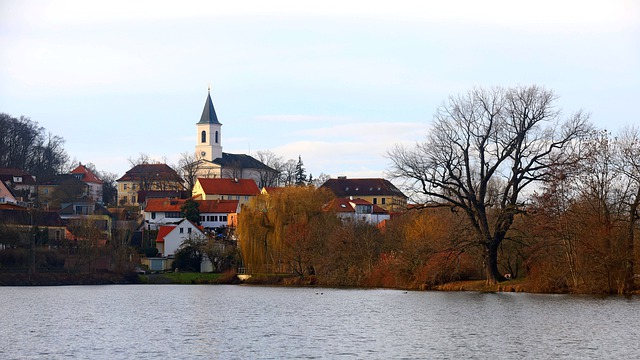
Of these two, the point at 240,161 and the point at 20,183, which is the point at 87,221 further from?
the point at 240,161

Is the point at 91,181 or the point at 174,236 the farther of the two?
the point at 91,181

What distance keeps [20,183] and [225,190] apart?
98.4 feet

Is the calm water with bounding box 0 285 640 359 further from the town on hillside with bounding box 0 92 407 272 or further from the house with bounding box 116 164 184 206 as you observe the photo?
the house with bounding box 116 164 184 206

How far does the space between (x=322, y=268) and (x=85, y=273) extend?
853 inches

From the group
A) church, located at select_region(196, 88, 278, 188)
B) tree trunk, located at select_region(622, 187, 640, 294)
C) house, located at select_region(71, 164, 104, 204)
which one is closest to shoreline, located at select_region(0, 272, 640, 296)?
tree trunk, located at select_region(622, 187, 640, 294)

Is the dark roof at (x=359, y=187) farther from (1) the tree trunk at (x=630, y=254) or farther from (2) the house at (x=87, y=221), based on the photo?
(1) the tree trunk at (x=630, y=254)

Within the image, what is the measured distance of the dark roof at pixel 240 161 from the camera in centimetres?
17312

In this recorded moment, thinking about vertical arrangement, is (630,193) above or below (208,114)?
below

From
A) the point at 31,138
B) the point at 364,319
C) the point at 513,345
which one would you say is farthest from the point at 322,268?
the point at 31,138

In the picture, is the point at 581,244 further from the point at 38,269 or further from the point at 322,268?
the point at 38,269

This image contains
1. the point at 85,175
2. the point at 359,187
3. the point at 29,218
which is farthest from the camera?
the point at 359,187

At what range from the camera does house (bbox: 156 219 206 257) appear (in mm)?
93062

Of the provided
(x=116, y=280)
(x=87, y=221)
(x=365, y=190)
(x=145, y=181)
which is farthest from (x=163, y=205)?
(x=365, y=190)

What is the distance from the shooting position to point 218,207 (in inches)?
4680
